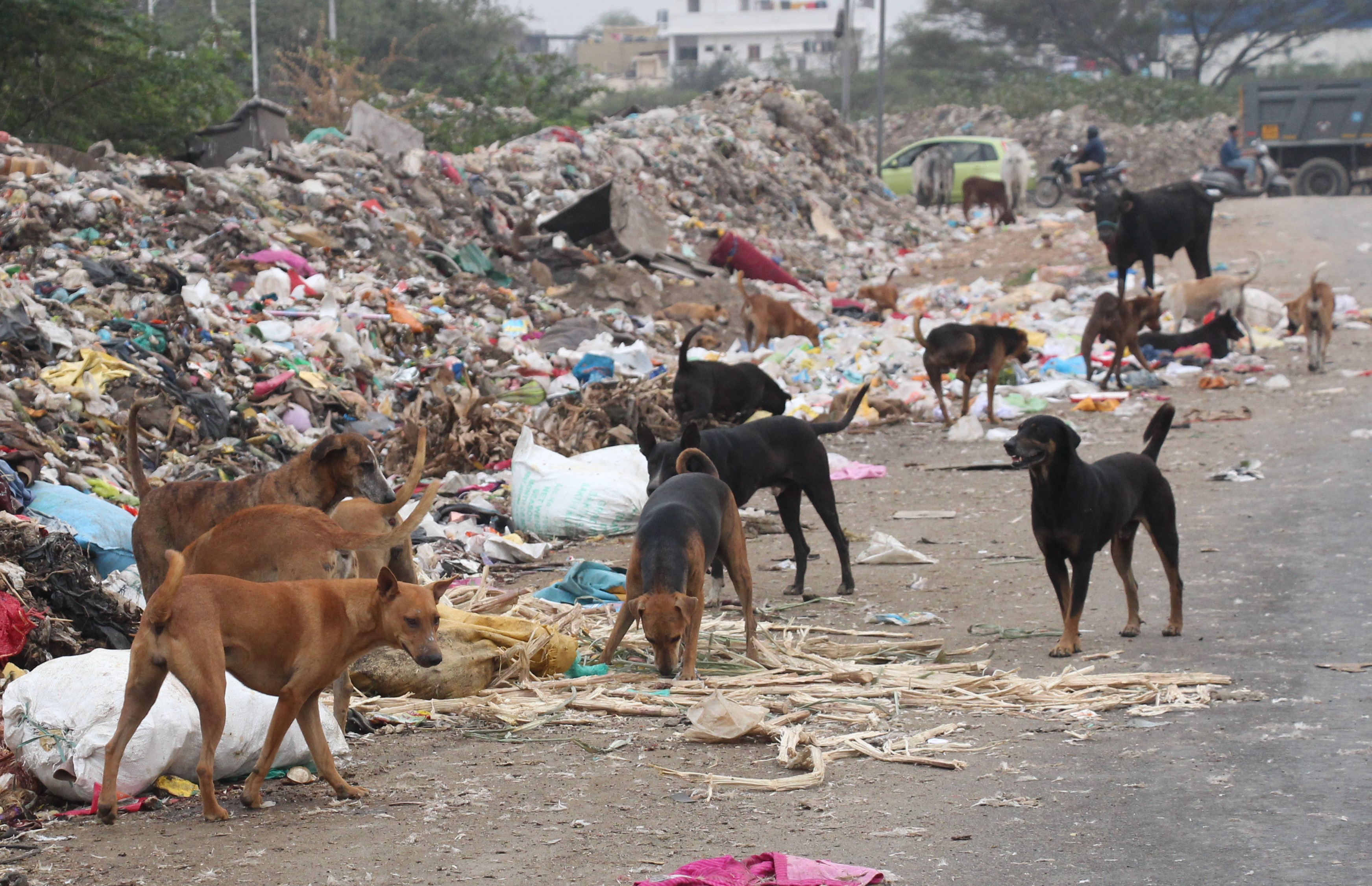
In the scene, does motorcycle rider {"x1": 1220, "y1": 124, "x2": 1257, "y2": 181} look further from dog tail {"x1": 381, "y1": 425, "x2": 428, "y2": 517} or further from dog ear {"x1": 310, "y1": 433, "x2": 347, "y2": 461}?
dog tail {"x1": 381, "y1": 425, "x2": 428, "y2": 517}

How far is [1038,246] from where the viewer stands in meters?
23.2

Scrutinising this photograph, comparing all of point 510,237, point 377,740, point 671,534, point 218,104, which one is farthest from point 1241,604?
point 218,104

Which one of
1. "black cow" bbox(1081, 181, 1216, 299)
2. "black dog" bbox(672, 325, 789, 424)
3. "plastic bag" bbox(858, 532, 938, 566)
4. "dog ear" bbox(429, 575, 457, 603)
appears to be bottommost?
"plastic bag" bbox(858, 532, 938, 566)

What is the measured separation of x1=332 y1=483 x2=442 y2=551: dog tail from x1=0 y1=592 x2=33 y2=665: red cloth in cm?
133

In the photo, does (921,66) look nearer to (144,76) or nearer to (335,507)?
(144,76)

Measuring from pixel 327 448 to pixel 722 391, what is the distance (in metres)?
5.50

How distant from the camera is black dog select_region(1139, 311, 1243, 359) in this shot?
1479 centimetres

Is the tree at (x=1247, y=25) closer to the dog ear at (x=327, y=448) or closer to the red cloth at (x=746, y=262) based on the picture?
the red cloth at (x=746, y=262)

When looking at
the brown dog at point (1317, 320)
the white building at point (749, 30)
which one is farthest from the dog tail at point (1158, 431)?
the white building at point (749, 30)

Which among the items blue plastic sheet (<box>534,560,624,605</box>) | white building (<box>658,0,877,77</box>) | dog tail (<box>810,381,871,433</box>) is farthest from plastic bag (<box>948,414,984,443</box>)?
white building (<box>658,0,877,77</box>)

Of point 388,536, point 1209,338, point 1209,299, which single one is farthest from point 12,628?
point 1209,299

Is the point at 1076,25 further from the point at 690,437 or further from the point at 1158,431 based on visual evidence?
the point at 690,437

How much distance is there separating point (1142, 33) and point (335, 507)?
52.3 m

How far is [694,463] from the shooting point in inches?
268
